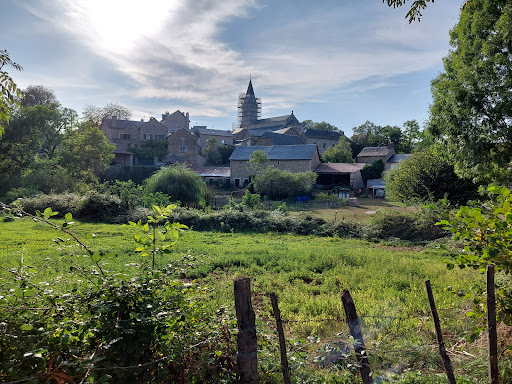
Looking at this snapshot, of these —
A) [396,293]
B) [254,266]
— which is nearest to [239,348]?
[396,293]

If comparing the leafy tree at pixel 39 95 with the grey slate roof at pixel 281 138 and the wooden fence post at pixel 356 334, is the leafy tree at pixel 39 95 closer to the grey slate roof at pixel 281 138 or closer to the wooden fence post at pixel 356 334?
the grey slate roof at pixel 281 138

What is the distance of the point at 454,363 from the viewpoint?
12.5 ft

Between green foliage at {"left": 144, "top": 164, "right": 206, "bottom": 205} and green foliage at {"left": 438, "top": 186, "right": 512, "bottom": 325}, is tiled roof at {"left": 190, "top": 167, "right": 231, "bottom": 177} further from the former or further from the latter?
green foliage at {"left": 438, "top": 186, "right": 512, "bottom": 325}

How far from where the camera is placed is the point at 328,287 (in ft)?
24.8

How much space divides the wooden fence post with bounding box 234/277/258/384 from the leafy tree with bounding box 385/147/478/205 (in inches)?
620

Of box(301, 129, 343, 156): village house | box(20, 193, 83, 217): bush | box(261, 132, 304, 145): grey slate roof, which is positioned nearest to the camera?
box(20, 193, 83, 217): bush

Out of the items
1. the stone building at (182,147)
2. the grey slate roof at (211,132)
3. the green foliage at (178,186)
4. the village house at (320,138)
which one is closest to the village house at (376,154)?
the village house at (320,138)

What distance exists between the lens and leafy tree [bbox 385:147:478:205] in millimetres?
16828

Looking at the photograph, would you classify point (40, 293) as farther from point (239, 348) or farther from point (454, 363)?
point (454, 363)

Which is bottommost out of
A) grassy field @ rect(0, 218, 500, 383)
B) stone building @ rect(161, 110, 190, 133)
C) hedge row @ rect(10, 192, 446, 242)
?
grassy field @ rect(0, 218, 500, 383)

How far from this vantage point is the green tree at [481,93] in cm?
904

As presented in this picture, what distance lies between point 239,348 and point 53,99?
175 feet

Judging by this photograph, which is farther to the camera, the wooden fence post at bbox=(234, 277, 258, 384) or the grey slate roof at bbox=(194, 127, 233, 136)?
the grey slate roof at bbox=(194, 127, 233, 136)

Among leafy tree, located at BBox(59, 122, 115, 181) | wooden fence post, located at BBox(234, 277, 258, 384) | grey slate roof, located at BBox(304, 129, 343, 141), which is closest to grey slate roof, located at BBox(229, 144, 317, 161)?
leafy tree, located at BBox(59, 122, 115, 181)
